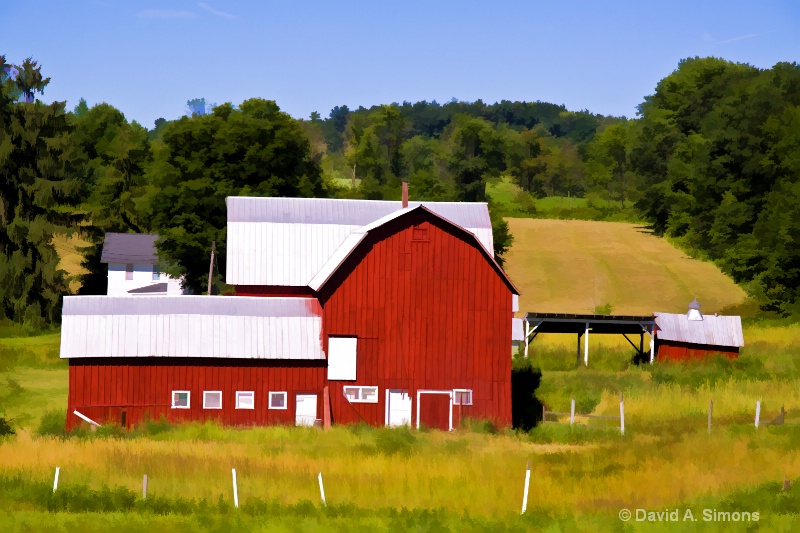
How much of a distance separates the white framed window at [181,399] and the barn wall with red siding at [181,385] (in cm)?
14

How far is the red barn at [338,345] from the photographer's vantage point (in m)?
41.4

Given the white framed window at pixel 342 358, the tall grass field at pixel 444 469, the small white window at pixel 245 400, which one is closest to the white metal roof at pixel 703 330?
the tall grass field at pixel 444 469

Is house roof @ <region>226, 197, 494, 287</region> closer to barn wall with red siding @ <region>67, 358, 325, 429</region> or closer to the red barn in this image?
the red barn

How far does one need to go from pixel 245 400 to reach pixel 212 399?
44.6 inches

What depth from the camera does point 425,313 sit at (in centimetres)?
4297

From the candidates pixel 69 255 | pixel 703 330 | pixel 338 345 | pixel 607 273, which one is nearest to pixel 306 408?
pixel 338 345

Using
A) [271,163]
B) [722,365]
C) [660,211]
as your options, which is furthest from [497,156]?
[722,365]

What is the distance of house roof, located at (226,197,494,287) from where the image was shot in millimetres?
48594

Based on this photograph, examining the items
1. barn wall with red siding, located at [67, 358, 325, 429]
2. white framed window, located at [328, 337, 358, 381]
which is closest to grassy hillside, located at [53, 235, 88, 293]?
barn wall with red siding, located at [67, 358, 325, 429]

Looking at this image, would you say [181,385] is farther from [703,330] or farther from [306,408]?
[703,330]

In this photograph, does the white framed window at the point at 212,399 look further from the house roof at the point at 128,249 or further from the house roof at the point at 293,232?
the house roof at the point at 128,249

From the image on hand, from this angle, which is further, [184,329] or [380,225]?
[380,225]

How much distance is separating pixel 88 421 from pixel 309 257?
1239 centimetres

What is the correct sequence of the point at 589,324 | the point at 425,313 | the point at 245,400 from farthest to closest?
the point at 589,324, the point at 425,313, the point at 245,400
